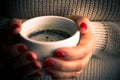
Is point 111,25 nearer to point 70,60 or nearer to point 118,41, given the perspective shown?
point 118,41

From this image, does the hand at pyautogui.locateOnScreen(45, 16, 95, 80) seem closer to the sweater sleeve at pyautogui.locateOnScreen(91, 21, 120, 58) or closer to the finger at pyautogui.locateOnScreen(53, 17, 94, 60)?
the finger at pyautogui.locateOnScreen(53, 17, 94, 60)

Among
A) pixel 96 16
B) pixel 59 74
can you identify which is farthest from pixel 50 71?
pixel 96 16

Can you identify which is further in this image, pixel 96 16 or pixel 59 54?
pixel 96 16

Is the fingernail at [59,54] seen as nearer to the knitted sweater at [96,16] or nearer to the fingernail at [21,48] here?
the fingernail at [21,48]

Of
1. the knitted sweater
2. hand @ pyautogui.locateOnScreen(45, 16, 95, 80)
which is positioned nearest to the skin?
hand @ pyautogui.locateOnScreen(45, 16, 95, 80)

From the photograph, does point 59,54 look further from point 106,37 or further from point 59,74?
point 106,37

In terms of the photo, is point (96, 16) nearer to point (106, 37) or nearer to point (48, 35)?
point (106, 37)
